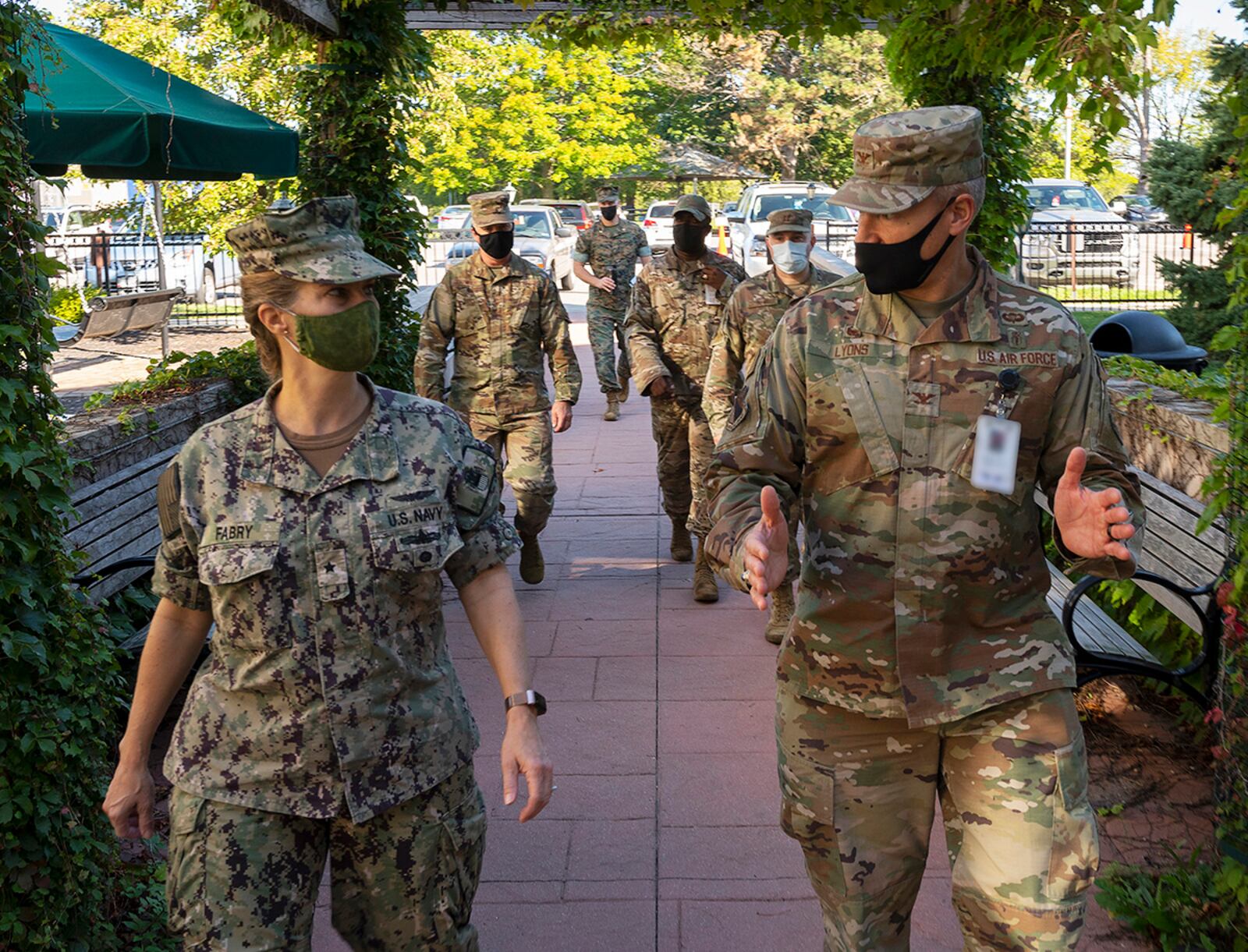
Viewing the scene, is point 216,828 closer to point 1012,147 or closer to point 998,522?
point 998,522

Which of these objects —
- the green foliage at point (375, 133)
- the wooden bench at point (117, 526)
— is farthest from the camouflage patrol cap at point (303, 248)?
the green foliage at point (375, 133)

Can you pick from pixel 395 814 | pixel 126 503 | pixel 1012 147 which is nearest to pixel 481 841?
pixel 395 814

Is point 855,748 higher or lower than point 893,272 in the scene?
lower

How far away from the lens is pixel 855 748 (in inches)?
127

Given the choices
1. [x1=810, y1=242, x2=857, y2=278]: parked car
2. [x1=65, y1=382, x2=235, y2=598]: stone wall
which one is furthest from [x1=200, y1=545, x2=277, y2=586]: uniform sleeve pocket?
[x1=810, y1=242, x2=857, y2=278]: parked car

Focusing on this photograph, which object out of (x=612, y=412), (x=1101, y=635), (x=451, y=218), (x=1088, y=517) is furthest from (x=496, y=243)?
(x=451, y=218)

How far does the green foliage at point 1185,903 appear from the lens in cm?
389

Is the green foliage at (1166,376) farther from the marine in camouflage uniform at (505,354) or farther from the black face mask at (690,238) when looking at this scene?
the marine in camouflage uniform at (505,354)

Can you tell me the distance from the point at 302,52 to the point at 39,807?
781 cm

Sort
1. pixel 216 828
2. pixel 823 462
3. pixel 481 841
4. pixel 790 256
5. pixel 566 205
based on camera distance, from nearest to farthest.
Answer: pixel 216 828 < pixel 481 841 < pixel 823 462 < pixel 790 256 < pixel 566 205

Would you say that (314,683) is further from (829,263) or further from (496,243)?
(829,263)

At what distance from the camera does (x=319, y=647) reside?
2842mm

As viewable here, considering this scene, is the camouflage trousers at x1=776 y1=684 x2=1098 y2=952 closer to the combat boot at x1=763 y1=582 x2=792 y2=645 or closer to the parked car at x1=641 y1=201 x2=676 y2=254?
the combat boot at x1=763 y1=582 x2=792 y2=645

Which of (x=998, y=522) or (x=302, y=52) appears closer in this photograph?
(x=998, y=522)
